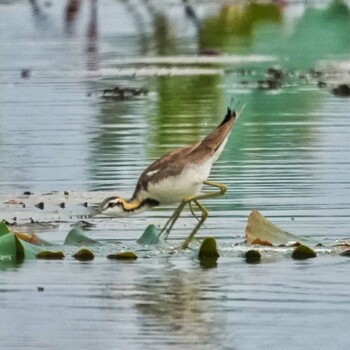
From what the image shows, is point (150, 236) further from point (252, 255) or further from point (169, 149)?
point (169, 149)

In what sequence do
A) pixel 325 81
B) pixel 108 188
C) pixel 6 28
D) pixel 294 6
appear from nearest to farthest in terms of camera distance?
1. pixel 108 188
2. pixel 325 81
3. pixel 6 28
4. pixel 294 6

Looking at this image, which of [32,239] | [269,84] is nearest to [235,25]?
[269,84]

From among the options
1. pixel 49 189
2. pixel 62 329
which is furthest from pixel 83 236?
pixel 49 189

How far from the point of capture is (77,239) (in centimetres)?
1098

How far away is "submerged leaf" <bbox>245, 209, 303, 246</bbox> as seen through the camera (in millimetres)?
10977

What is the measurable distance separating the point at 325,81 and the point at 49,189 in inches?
421

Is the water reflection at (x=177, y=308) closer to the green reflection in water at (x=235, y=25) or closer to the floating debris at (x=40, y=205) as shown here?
the floating debris at (x=40, y=205)

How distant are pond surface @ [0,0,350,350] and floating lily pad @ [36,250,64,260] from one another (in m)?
0.11

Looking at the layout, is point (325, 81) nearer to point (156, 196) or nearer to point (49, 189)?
point (49, 189)

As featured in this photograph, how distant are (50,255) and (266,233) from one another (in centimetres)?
120

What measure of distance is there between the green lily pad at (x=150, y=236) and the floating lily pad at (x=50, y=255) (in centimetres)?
57

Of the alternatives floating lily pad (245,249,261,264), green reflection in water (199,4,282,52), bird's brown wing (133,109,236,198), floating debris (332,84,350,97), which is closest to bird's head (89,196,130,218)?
bird's brown wing (133,109,236,198)

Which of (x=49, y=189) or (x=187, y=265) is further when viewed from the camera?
(x=49, y=189)

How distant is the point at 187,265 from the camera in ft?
34.4
